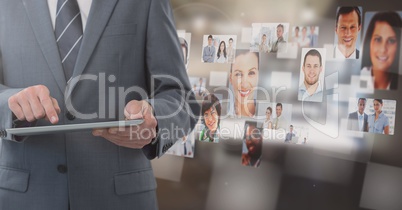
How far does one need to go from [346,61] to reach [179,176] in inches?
42.7

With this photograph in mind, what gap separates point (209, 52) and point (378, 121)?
36.7 inches

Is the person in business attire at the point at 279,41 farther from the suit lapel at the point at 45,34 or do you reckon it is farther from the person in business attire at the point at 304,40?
the suit lapel at the point at 45,34

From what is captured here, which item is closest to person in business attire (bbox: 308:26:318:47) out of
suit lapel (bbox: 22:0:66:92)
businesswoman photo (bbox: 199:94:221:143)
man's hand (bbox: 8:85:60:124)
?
businesswoman photo (bbox: 199:94:221:143)

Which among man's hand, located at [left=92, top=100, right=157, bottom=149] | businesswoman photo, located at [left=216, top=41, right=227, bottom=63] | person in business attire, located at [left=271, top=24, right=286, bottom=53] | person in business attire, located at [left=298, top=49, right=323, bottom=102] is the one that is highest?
person in business attire, located at [left=271, top=24, right=286, bottom=53]

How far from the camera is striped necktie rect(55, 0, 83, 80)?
3.74ft

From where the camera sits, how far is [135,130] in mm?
900

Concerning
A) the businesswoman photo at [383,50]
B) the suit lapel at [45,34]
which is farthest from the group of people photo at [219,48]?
the suit lapel at [45,34]

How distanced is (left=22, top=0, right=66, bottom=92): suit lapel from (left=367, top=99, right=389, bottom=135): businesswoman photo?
1364mm

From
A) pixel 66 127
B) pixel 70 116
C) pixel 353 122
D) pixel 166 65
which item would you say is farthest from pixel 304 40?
pixel 66 127

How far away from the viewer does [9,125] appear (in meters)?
0.99

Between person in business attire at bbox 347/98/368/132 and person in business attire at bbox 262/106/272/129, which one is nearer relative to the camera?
person in business attire at bbox 347/98/368/132

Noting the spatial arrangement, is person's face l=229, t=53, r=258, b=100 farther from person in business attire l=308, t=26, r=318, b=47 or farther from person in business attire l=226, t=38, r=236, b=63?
person in business attire l=308, t=26, r=318, b=47

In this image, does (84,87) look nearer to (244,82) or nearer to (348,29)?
(244,82)

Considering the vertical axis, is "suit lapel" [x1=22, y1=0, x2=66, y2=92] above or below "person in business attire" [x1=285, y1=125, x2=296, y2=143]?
above
